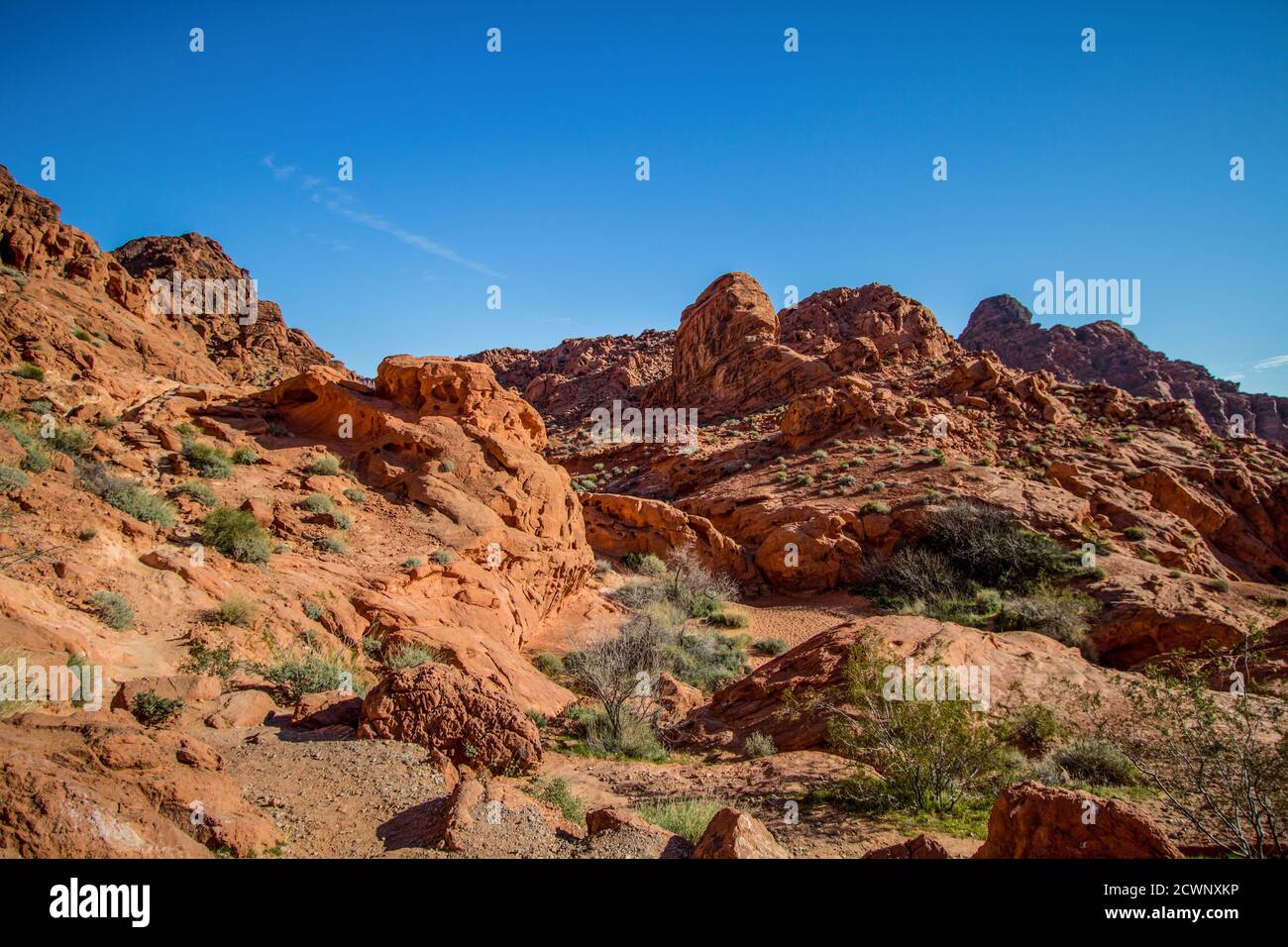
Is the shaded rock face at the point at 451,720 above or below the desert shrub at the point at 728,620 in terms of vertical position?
above

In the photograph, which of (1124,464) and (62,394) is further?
(1124,464)

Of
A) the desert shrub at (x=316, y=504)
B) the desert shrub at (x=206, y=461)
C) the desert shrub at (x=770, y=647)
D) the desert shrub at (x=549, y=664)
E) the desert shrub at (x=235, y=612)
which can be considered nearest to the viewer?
the desert shrub at (x=235, y=612)

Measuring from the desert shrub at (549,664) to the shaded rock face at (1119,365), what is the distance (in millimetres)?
66197

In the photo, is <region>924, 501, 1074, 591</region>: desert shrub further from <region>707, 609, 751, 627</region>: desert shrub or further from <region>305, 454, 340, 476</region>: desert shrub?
<region>305, 454, 340, 476</region>: desert shrub

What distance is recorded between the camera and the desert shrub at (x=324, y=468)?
1320 cm

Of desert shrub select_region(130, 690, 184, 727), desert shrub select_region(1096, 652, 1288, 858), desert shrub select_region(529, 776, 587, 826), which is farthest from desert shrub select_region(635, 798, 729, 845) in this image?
desert shrub select_region(130, 690, 184, 727)

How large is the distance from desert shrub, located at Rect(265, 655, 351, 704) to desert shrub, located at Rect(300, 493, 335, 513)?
4.74 meters

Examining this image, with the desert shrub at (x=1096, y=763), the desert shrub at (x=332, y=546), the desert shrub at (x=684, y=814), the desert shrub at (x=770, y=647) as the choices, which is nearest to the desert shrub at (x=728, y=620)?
the desert shrub at (x=770, y=647)

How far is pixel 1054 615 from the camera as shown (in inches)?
601

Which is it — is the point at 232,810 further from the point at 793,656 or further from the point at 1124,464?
the point at 1124,464

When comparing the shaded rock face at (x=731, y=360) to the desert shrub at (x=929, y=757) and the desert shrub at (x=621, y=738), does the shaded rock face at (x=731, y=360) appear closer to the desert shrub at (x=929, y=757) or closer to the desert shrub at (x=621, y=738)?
the desert shrub at (x=621, y=738)
